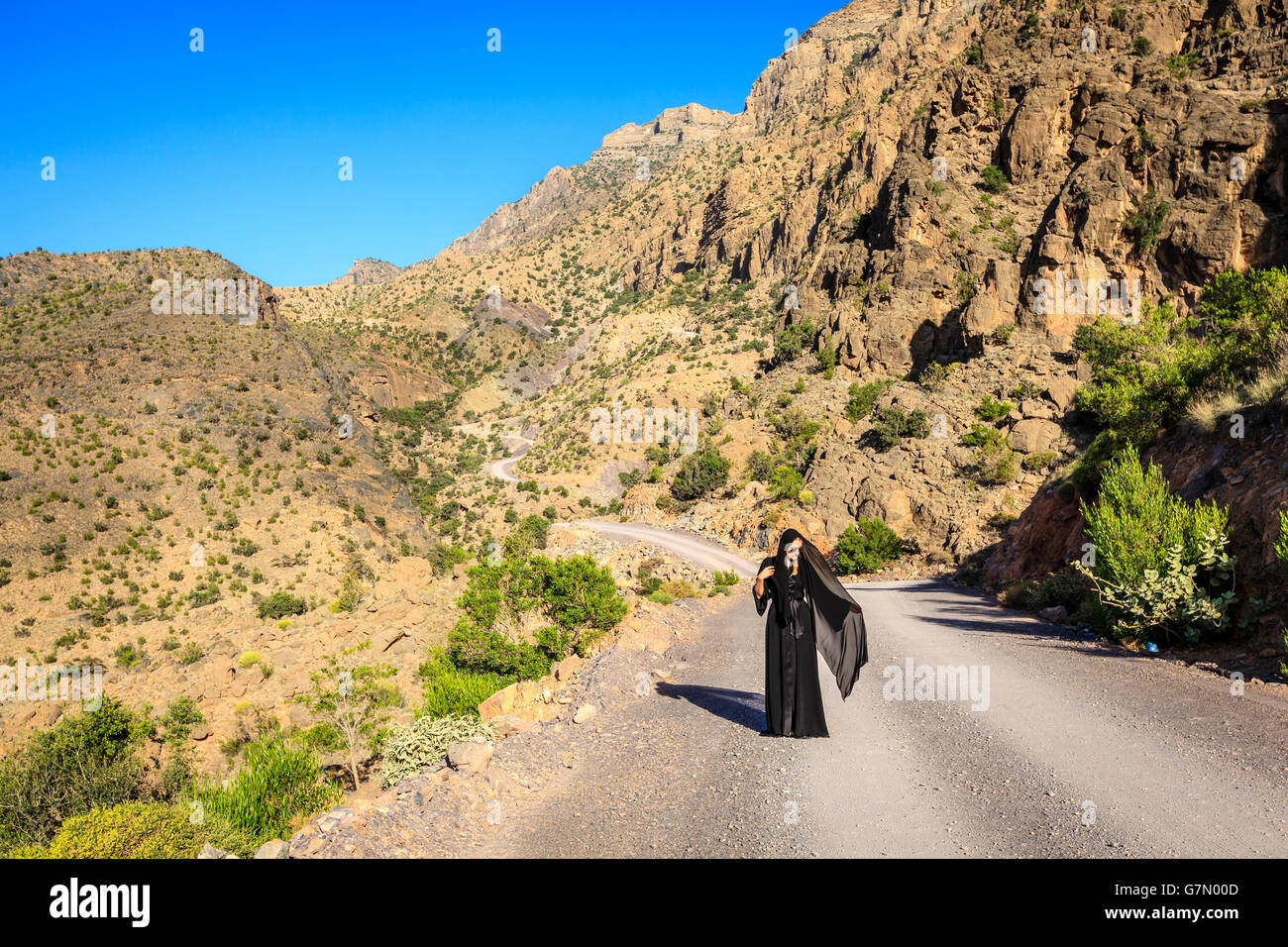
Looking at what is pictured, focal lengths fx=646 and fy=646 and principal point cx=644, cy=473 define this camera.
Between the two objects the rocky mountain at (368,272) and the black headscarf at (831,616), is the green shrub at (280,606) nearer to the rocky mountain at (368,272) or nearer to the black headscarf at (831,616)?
the black headscarf at (831,616)

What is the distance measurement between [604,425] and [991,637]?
43321 millimetres

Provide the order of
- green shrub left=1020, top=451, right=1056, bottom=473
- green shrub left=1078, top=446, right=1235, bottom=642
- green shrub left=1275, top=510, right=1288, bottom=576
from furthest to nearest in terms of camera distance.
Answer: green shrub left=1020, top=451, right=1056, bottom=473
green shrub left=1078, top=446, right=1235, bottom=642
green shrub left=1275, top=510, right=1288, bottom=576

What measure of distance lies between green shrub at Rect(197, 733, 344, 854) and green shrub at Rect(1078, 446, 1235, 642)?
1089 cm

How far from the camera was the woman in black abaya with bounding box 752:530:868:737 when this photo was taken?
21.8ft

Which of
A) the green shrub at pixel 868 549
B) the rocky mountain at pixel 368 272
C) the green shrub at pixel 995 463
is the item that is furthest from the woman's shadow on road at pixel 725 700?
the rocky mountain at pixel 368 272

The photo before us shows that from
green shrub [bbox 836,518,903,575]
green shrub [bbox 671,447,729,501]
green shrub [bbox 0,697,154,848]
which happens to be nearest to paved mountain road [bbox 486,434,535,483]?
green shrub [bbox 671,447,729,501]

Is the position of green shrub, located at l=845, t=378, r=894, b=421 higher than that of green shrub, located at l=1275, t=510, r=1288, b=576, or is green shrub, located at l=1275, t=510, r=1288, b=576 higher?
green shrub, located at l=845, t=378, r=894, b=421

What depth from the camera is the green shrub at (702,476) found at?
3688 centimetres

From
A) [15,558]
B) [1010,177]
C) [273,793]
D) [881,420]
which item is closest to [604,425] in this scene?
[881,420]

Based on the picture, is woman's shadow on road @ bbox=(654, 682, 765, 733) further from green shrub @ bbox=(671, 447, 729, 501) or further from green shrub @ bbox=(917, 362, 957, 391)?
green shrub @ bbox=(671, 447, 729, 501)

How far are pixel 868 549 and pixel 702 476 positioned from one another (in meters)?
14.7

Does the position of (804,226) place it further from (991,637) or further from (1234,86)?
(991,637)

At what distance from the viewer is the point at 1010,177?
37594 mm

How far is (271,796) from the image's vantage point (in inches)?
267
